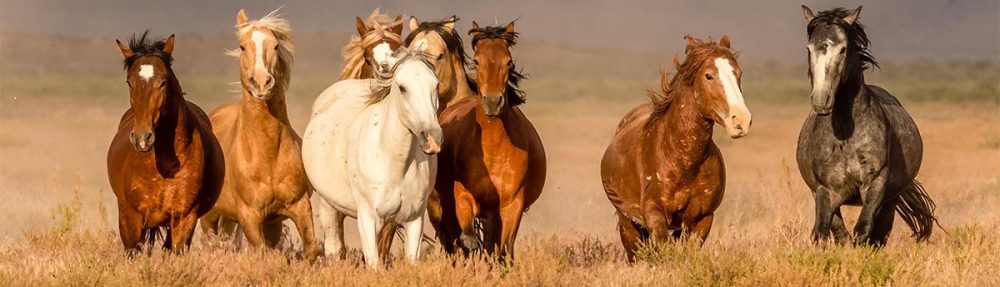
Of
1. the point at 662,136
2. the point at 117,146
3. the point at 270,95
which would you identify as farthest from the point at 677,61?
the point at 117,146

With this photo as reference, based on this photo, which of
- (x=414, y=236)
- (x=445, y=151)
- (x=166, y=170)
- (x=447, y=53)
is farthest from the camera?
(x=447, y=53)

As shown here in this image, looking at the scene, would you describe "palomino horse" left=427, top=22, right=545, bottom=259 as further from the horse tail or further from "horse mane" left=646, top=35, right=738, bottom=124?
the horse tail

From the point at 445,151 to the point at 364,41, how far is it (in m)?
1.41

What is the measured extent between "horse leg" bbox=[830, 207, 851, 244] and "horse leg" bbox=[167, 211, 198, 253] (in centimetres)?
440

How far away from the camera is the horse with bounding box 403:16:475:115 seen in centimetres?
1219

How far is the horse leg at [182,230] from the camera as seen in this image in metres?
11.1

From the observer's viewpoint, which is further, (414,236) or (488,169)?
(488,169)

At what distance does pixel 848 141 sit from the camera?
37.9 ft

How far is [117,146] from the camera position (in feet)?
38.2

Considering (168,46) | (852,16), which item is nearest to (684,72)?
(852,16)

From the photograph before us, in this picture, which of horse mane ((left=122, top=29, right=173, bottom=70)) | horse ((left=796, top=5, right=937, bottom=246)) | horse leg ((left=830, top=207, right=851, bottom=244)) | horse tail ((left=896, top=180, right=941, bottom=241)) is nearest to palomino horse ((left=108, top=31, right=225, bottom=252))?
horse mane ((left=122, top=29, right=173, bottom=70))

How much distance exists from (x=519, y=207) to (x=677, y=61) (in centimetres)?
142

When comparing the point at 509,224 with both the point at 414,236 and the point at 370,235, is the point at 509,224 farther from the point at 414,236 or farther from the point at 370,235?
the point at 370,235

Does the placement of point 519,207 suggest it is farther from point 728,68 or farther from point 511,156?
point 728,68
